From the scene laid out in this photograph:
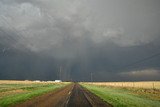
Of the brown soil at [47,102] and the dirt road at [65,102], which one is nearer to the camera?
the brown soil at [47,102]

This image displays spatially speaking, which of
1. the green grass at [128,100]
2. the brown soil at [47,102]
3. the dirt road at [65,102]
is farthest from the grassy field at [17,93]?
the green grass at [128,100]

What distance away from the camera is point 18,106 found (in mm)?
21656

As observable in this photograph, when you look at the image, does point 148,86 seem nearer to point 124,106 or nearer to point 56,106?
point 124,106

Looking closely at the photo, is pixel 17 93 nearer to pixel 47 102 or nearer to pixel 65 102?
pixel 47 102

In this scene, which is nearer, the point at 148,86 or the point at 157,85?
the point at 157,85

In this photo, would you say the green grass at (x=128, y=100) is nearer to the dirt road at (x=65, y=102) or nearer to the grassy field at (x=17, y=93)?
the dirt road at (x=65, y=102)

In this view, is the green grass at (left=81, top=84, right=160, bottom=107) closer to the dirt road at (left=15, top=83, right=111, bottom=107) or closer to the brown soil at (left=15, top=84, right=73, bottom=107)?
the dirt road at (left=15, top=83, right=111, bottom=107)

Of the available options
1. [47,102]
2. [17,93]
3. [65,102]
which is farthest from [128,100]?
[17,93]

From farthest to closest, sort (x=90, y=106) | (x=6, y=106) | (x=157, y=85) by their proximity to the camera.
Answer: (x=157, y=85)
(x=90, y=106)
(x=6, y=106)

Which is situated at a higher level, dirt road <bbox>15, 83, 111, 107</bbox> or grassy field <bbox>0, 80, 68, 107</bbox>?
grassy field <bbox>0, 80, 68, 107</bbox>

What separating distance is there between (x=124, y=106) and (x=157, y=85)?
50.6 meters

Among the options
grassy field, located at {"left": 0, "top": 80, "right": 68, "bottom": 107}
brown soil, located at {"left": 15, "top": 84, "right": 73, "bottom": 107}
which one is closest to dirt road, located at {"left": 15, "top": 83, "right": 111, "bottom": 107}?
brown soil, located at {"left": 15, "top": 84, "right": 73, "bottom": 107}

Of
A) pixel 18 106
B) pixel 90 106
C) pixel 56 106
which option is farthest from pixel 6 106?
pixel 90 106

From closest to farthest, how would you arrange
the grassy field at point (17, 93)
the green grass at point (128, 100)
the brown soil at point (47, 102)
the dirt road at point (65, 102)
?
the brown soil at point (47, 102), the dirt road at point (65, 102), the green grass at point (128, 100), the grassy field at point (17, 93)
